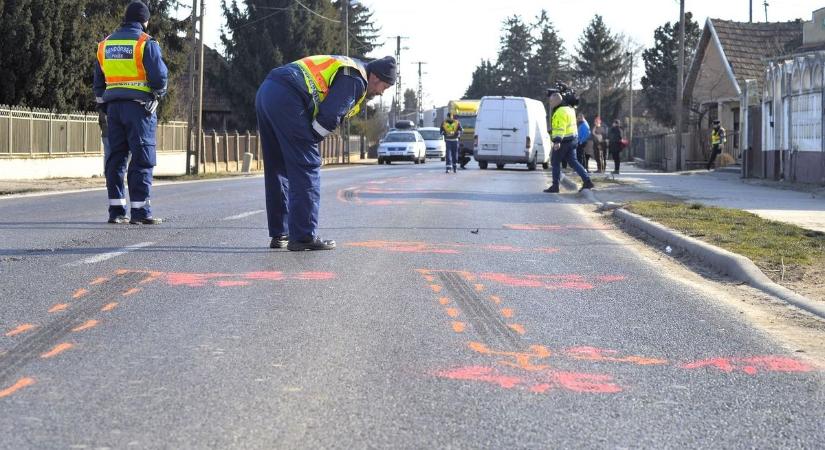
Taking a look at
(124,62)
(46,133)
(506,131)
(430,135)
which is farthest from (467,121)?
(124,62)

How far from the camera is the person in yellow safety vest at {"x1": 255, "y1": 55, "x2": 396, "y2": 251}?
935 cm

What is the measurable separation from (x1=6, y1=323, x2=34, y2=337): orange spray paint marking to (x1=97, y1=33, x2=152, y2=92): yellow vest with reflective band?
592 centimetres

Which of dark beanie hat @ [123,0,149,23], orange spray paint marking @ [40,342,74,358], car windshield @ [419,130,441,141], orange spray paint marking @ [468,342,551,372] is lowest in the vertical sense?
orange spray paint marking @ [468,342,551,372]

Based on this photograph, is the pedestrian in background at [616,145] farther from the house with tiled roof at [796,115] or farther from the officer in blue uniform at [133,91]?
the officer in blue uniform at [133,91]

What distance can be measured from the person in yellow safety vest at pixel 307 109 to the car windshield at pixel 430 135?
52.2m

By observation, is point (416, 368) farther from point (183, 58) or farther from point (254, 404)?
point (183, 58)

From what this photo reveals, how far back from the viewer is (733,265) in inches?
365

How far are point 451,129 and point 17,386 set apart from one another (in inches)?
1053

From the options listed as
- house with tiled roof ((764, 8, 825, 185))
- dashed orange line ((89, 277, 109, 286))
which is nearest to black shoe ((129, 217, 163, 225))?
dashed orange line ((89, 277, 109, 286))

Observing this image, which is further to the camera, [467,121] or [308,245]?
[467,121]

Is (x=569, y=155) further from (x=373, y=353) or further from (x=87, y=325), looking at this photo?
(x=373, y=353)

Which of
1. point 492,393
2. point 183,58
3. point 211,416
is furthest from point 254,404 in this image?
point 183,58

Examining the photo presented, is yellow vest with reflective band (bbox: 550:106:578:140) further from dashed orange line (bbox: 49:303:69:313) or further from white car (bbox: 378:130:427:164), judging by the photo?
white car (bbox: 378:130:427:164)

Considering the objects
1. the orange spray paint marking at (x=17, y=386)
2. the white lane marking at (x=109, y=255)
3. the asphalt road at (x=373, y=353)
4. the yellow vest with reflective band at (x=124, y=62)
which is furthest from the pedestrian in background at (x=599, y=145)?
the orange spray paint marking at (x=17, y=386)
